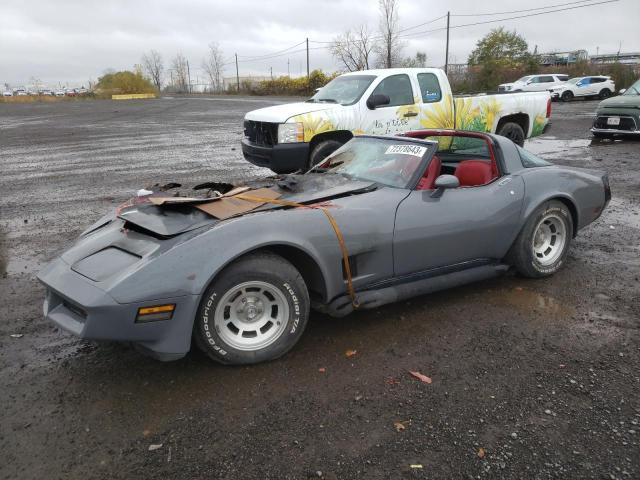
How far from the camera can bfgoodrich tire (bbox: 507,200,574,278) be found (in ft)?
14.4

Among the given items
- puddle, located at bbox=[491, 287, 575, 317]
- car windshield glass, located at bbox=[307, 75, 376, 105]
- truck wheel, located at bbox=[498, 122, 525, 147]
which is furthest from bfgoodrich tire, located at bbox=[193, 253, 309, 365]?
truck wheel, located at bbox=[498, 122, 525, 147]

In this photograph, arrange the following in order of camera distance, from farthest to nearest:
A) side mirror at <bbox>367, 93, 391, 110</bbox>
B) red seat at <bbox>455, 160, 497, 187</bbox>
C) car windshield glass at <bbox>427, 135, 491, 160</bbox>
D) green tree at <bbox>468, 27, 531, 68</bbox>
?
green tree at <bbox>468, 27, 531, 68</bbox>, side mirror at <bbox>367, 93, 391, 110</bbox>, car windshield glass at <bbox>427, 135, 491, 160</bbox>, red seat at <bbox>455, 160, 497, 187</bbox>

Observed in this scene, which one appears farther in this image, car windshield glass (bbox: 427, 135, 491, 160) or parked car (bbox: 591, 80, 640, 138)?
parked car (bbox: 591, 80, 640, 138)

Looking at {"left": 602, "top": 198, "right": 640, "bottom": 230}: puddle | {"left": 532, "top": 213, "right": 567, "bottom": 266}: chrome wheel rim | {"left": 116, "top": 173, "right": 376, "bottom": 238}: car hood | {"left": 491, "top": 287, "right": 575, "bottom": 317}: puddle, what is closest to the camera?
{"left": 116, "top": 173, "right": 376, "bottom": 238}: car hood

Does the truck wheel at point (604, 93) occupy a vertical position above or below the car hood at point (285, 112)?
below

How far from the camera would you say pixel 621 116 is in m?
13.5

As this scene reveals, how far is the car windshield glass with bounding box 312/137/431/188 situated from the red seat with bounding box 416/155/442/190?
96 mm

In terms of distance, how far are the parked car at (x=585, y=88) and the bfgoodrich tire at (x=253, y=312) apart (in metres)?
33.1

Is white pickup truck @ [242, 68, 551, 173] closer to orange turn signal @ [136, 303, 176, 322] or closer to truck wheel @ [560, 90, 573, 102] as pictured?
orange turn signal @ [136, 303, 176, 322]

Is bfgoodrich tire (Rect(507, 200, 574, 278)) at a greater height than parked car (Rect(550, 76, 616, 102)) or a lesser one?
lesser

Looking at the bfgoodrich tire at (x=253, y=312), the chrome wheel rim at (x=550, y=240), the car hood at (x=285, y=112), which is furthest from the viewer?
the car hood at (x=285, y=112)

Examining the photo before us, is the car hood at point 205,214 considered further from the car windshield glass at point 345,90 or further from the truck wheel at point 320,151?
the car windshield glass at point 345,90

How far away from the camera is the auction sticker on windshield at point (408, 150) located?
4133 millimetres

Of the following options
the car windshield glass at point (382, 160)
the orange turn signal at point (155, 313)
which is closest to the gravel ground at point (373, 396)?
the orange turn signal at point (155, 313)
